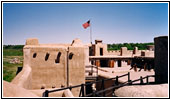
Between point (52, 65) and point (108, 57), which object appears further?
point (108, 57)

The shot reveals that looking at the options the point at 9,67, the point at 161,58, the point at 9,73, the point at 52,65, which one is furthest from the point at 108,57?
the point at 9,67

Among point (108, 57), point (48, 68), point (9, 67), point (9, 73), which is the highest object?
point (108, 57)

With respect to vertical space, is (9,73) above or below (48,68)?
below

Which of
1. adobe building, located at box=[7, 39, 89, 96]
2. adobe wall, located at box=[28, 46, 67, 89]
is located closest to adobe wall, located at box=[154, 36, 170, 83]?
adobe building, located at box=[7, 39, 89, 96]

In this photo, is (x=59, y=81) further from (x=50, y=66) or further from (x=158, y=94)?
(x=158, y=94)

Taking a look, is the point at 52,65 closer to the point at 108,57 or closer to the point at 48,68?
the point at 48,68

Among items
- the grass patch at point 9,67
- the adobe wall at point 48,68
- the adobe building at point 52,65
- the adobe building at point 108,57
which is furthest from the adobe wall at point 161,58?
the grass patch at point 9,67

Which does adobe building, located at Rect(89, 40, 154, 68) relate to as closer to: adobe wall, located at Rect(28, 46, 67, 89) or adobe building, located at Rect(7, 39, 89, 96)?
adobe building, located at Rect(7, 39, 89, 96)

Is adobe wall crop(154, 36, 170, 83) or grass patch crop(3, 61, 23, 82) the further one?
grass patch crop(3, 61, 23, 82)

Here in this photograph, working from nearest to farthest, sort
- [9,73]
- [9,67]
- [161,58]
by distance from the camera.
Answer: [161,58] < [9,73] < [9,67]

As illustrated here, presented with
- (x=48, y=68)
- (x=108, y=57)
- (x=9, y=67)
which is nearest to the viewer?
(x=48, y=68)

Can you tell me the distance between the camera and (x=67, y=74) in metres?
12.0

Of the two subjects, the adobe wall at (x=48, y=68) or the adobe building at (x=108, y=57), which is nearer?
the adobe wall at (x=48, y=68)

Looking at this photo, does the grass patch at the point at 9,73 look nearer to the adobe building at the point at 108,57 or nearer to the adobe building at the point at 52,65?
the adobe building at the point at 108,57
